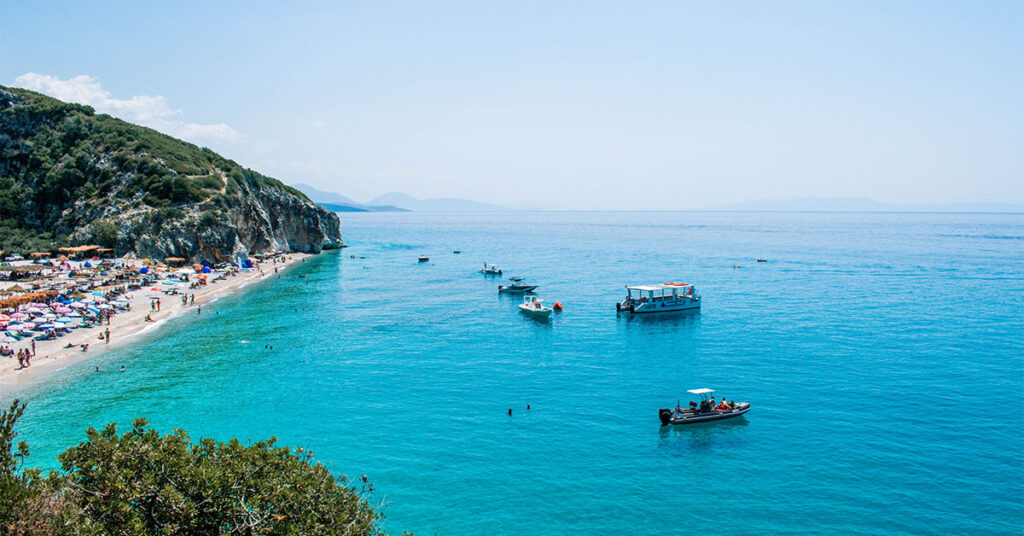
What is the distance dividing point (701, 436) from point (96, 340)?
56.0 meters

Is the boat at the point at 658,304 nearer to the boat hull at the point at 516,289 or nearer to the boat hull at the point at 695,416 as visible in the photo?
the boat hull at the point at 516,289

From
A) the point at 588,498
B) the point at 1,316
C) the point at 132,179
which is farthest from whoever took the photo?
the point at 132,179

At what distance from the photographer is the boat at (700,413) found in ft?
118

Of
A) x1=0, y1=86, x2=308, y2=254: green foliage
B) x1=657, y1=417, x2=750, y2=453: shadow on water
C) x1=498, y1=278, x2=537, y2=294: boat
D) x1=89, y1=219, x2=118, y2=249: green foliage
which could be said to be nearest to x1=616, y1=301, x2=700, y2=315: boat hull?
x1=498, y1=278, x2=537, y2=294: boat

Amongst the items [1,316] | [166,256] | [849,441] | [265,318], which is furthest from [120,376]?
[166,256]

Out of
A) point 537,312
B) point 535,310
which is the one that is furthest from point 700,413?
point 535,310

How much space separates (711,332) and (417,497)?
4207 centimetres

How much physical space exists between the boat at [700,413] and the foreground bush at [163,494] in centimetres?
2358

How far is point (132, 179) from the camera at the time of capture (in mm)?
106375

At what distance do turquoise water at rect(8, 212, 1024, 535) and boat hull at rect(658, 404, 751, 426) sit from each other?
0.59 meters

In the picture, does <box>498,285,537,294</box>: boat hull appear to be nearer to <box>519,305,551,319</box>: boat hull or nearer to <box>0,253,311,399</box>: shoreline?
<box>519,305,551,319</box>: boat hull

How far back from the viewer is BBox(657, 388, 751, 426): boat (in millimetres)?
35906

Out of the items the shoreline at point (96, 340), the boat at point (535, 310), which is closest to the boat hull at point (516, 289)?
the boat at point (535, 310)

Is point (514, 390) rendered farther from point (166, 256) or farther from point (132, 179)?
point (132, 179)
